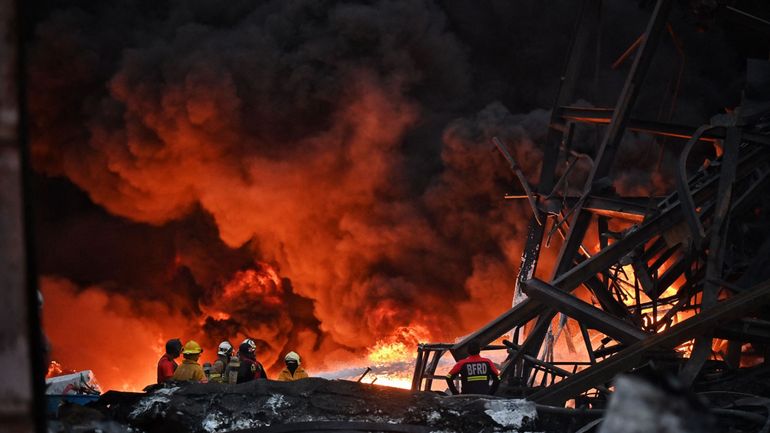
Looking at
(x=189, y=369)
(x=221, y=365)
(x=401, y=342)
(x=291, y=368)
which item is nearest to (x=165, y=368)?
(x=189, y=369)

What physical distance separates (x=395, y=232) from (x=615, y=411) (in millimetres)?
15146

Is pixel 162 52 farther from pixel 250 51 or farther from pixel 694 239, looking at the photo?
pixel 694 239

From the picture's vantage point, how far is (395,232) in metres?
16.6

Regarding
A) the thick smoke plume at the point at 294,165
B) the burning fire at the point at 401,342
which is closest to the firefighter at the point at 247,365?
the burning fire at the point at 401,342

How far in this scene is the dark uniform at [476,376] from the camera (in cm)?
638

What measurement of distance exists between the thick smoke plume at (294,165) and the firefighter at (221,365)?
28.9 feet

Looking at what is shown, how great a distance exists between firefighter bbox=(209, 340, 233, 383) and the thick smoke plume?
346 inches

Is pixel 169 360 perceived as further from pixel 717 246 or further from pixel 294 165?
pixel 294 165

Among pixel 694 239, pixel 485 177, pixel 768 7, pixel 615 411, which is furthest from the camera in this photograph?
pixel 485 177

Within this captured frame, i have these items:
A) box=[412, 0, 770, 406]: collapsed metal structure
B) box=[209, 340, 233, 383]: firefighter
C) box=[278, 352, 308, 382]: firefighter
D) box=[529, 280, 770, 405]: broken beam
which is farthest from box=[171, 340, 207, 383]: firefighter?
box=[529, 280, 770, 405]: broken beam

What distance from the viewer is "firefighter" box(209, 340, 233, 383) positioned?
7.36 meters

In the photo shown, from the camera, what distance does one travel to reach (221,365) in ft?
25.0

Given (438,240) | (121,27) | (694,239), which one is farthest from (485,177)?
(121,27)

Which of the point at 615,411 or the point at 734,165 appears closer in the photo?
the point at 615,411
